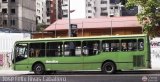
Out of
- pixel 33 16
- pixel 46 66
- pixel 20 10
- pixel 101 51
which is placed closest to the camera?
pixel 101 51

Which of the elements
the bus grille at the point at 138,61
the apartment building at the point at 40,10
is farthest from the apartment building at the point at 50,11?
the bus grille at the point at 138,61

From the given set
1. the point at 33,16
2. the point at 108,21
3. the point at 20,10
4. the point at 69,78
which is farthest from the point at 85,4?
the point at 69,78

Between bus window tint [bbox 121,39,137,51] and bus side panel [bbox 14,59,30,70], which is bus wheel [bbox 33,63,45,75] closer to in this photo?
bus side panel [bbox 14,59,30,70]

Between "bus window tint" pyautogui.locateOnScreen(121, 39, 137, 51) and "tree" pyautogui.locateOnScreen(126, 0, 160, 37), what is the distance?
13.4ft

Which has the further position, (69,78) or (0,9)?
(0,9)

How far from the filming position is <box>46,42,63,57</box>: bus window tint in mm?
30000

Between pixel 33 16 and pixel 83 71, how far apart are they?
70.9 m

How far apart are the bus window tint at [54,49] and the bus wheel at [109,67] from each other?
3286 millimetres

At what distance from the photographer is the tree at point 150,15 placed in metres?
32.1

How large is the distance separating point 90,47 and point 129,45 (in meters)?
2.55

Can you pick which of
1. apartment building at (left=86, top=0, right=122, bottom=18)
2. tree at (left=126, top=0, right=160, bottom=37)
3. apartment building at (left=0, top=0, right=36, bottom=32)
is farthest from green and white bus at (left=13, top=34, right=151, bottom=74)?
apartment building at (left=86, top=0, right=122, bottom=18)

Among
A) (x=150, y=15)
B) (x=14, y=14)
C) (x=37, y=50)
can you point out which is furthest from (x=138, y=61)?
(x=14, y=14)

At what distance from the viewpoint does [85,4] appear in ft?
391

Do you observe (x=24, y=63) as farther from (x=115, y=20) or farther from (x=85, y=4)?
(x=85, y=4)
